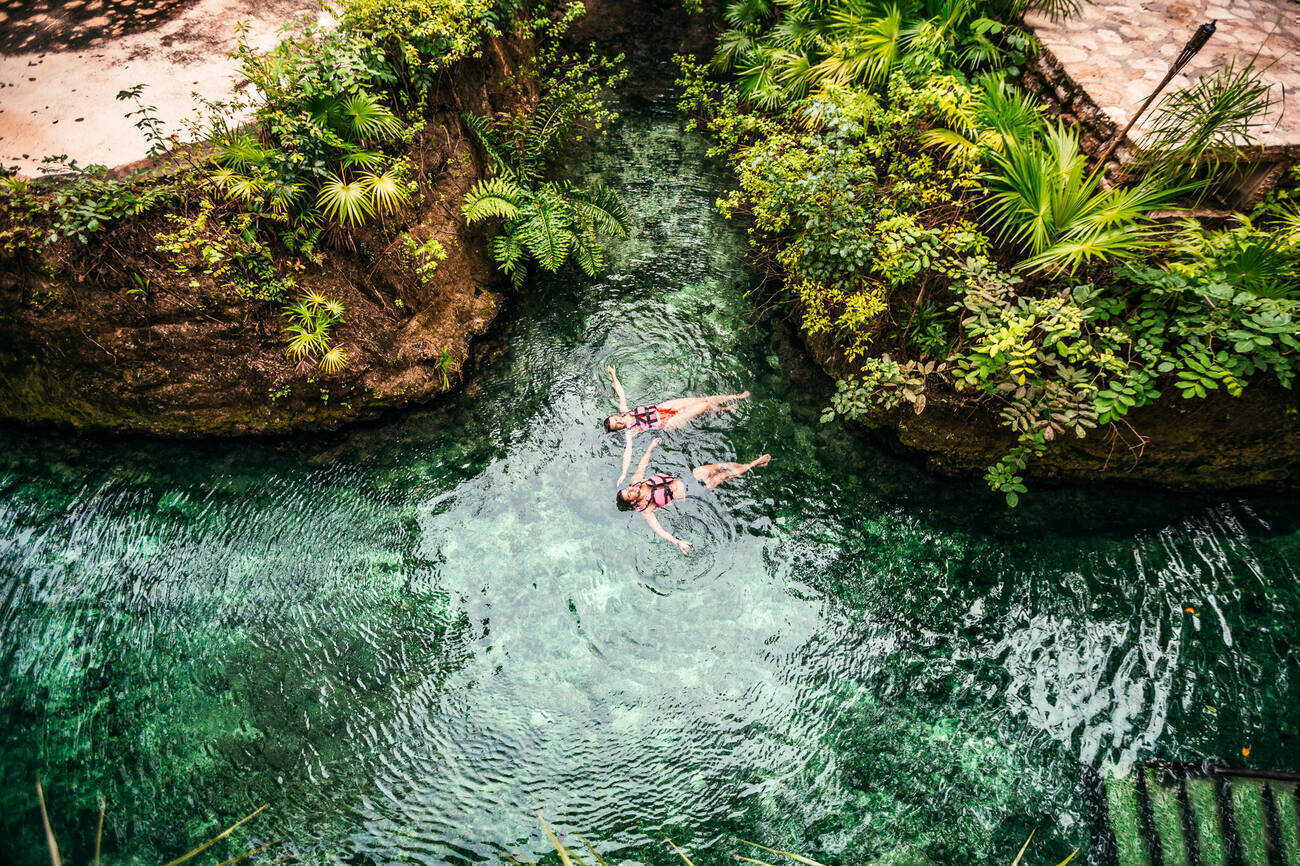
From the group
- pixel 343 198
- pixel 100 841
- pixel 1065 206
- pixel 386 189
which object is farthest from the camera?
pixel 386 189

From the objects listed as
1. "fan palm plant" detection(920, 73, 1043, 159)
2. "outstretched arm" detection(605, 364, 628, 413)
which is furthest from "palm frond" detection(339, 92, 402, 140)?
"fan palm plant" detection(920, 73, 1043, 159)

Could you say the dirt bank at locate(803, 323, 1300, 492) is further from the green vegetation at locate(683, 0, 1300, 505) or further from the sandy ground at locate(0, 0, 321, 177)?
the sandy ground at locate(0, 0, 321, 177)

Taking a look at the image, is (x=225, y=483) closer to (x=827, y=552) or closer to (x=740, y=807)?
(x=740, y=807)

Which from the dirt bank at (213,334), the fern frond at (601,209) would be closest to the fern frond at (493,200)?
the dirt bank at (213,334)

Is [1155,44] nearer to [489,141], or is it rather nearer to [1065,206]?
[1065,206]

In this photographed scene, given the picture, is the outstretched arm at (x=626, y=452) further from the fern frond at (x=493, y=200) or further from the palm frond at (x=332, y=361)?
the palm frond at (x=332, y=361)

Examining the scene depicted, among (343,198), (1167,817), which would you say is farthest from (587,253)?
(1167,817)

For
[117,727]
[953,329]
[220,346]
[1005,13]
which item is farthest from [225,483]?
[1005,13]
